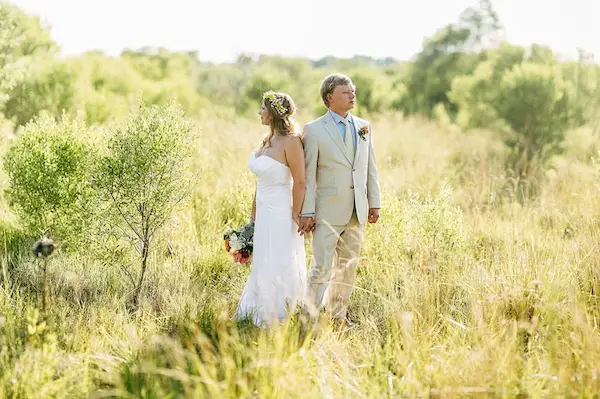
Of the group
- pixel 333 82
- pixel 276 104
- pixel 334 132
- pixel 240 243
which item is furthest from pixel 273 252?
pixel 333 82

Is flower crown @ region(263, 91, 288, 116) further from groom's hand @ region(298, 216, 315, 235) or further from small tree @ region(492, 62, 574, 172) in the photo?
small tree @ region(492, 62, 574, 172)

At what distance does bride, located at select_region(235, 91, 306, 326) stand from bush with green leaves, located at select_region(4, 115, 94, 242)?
6.25 feet

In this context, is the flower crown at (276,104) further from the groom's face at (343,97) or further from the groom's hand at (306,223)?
the groom's hand at (306,223)

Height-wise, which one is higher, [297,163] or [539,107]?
[539,107]

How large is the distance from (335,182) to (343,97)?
720mm

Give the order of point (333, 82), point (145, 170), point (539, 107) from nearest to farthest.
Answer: point (333, 82), point (145, 170), point (539, 107)

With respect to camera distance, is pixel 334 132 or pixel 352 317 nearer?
pixel 334 132

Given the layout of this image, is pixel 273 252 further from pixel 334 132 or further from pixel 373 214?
pixel 334 132

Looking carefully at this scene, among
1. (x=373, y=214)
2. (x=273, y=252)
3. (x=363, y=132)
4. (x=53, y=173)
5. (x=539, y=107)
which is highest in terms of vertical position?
(x=539, y=107)

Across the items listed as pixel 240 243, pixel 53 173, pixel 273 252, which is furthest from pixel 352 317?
pixel 53 173

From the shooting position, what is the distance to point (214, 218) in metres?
7.84

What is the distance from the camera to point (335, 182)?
16.8 ft

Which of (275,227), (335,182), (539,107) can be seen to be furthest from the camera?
(539,107)

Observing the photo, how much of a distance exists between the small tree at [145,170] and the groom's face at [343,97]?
1.55 metres
